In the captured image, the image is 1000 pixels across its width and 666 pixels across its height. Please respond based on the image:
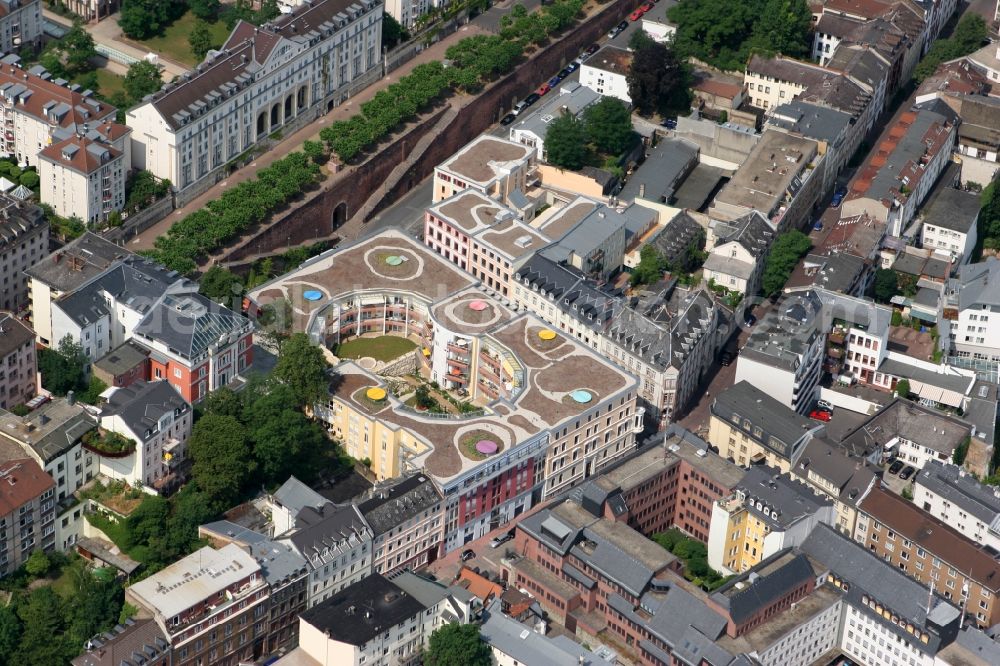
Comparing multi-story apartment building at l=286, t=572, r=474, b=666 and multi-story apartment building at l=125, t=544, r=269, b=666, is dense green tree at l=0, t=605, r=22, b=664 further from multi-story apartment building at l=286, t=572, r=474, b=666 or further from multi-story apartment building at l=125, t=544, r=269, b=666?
multi-story apartment building at l=286, t=572, r=474, b=666

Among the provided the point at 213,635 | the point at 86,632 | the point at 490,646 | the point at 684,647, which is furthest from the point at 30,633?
the point at 684,647

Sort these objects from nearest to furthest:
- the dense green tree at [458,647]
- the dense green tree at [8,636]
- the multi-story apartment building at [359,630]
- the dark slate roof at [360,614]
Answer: the dense green tree at [8,636], the multi-story apartment building at [359,630], the dark slate roof at [360,614], the dense green tree at [458,647]

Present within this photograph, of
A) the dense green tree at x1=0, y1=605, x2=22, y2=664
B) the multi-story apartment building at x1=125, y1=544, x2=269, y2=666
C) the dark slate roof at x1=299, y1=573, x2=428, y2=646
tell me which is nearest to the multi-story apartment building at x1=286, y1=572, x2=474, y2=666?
the dark slate roof at x1=299, y1=573, x2=428, y2=646

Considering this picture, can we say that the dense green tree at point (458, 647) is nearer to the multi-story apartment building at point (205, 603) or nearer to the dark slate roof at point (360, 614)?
the dark slate roof at point (360, 614)

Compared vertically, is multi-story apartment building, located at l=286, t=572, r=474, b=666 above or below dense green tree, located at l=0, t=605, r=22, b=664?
above

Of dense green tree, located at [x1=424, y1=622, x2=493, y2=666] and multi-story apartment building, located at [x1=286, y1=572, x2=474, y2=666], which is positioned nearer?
multi-story apartment building, located at [x1=286, y1=572, x2=474, y2=666]

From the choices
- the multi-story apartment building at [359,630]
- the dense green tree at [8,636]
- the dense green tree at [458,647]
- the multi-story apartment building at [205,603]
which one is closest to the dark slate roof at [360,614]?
the multi-story apartment building at [359,630]
